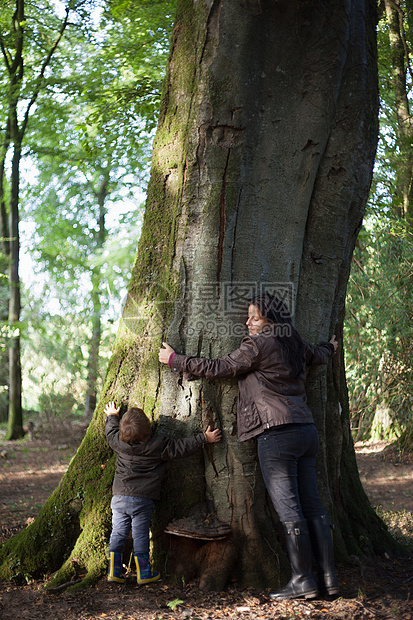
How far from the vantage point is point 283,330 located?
3.73 metres

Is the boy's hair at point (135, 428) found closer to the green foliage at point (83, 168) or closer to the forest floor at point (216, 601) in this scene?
the forest floor at point (216, 601)

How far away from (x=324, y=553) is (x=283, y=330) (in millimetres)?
1505

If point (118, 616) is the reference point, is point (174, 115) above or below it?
above

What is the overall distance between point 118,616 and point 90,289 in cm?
1871

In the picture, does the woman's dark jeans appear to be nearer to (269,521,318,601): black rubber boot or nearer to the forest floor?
(269,521,318,601): black rubber boot

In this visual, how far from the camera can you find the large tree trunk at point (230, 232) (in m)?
3.78

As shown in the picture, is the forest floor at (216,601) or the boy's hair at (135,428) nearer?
the forest floor at (216,601)

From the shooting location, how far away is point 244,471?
371 centimetres

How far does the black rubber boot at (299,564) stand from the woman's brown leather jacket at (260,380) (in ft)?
2.17

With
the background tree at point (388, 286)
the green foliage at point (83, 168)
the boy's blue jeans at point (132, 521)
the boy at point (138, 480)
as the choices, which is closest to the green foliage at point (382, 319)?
the background tree at point (388, 286)

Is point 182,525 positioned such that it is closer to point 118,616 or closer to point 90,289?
point 118,616

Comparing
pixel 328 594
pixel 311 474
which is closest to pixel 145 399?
pixel 311 474

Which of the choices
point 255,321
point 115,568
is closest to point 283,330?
point 255,321

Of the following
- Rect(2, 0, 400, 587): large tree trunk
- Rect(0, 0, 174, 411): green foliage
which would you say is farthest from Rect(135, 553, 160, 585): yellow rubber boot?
Rect(0, 0, 174, 411): green foliage
